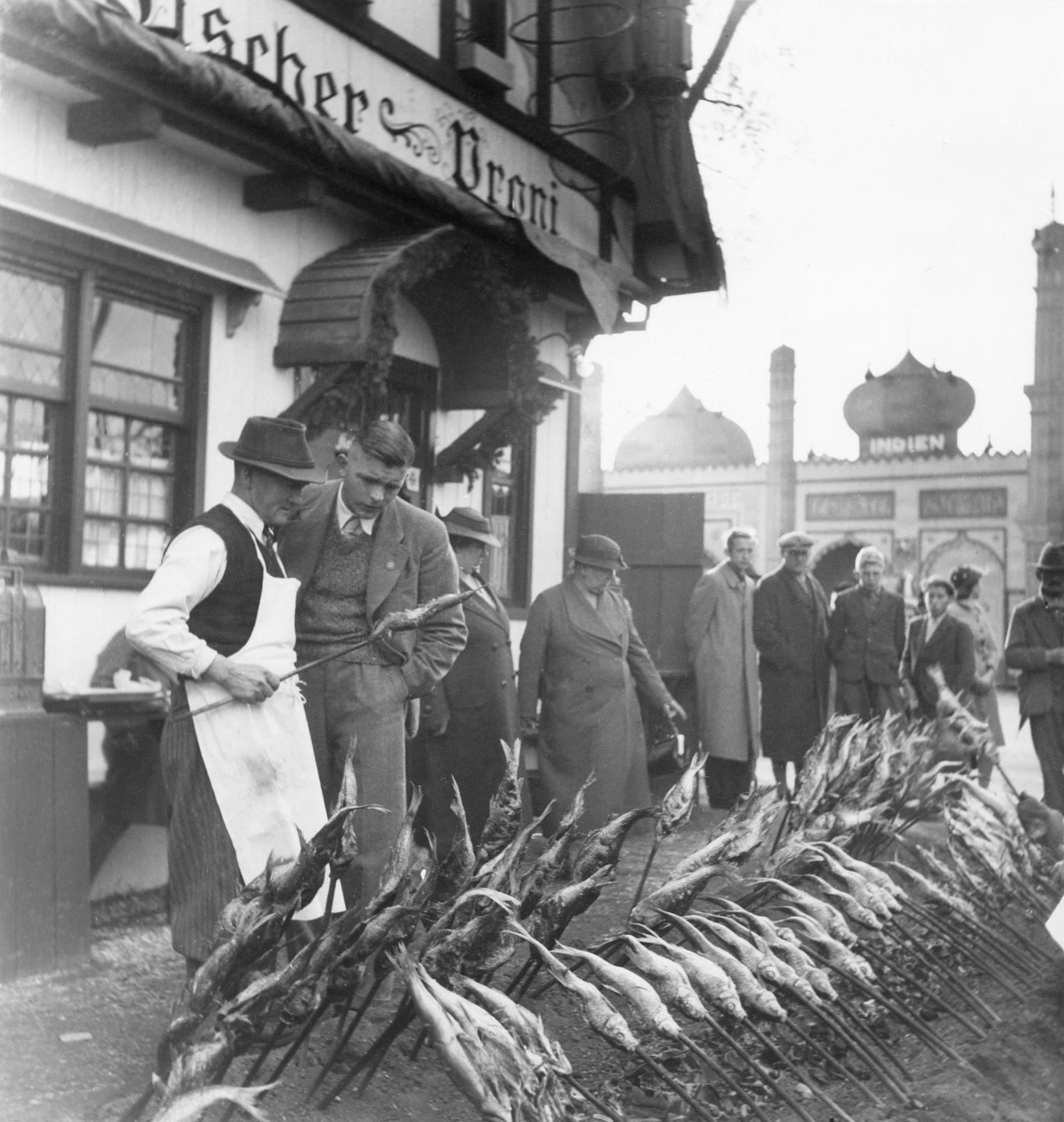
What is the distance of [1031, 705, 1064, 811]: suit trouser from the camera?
8797mm

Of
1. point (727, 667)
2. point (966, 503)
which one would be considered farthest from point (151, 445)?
point (966, 503)

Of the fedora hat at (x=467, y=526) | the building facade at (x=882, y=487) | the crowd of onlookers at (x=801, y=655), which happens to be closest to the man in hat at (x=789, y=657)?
the crowd of onlookers at (x=801, y=655)

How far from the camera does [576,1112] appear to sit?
3164 millimetres

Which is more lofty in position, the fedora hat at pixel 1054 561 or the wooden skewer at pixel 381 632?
the fedora hat at pixel 1054 561

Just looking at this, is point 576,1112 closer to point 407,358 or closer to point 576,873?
point 576,873

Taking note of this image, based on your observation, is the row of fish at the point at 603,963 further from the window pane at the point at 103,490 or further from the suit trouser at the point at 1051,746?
the suit trouser at the point at 1051,746

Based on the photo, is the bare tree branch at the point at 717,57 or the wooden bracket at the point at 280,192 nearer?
the wooden bracket at the point at 280,192

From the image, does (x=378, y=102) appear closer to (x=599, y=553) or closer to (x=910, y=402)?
(x=599, y=553)

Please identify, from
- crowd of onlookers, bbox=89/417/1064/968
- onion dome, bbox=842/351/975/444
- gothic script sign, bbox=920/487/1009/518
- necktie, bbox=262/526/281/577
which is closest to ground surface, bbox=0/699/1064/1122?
crowd of onlookers, bbox=89/417/1064/968

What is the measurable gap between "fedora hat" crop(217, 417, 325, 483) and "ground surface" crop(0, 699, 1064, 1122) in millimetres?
1573

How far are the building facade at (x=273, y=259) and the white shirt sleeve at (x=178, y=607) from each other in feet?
4.99

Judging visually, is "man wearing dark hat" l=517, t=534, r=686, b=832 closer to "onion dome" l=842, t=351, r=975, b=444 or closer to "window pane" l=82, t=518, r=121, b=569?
"window pane" l=82, t=518, r=121, b=569

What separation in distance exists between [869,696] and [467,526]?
15.2 ft

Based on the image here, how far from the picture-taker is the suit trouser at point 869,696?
1043cm
